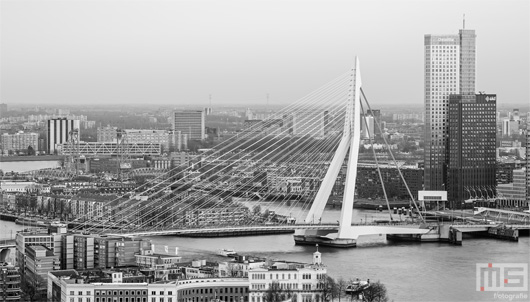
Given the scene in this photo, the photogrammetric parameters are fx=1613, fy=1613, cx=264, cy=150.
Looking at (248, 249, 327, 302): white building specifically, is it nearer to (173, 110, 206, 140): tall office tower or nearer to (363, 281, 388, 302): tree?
(363, 281, 388, 302): tree

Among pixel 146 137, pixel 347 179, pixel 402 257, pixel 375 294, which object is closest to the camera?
pixel 375 294

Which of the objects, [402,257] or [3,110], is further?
[3,110]

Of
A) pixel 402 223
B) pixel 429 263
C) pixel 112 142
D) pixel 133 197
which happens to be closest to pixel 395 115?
pixel 112 142

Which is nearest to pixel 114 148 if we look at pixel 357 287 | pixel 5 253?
pixel 5 253

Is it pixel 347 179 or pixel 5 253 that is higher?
pixel 347 179

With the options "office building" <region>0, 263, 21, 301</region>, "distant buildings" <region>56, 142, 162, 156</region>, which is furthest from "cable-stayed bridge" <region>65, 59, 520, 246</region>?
"distant buildings" <region>56, 142, 162, 156</region>
